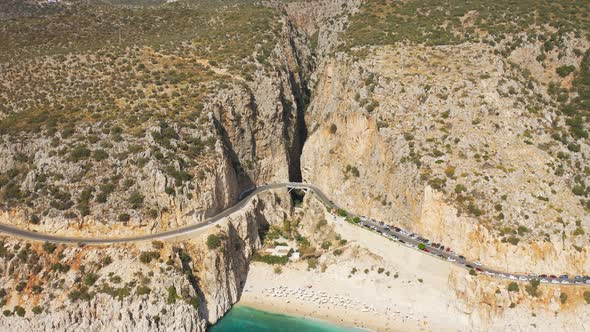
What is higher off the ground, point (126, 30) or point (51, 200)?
point (126, 30)

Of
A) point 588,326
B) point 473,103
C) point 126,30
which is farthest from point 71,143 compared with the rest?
point 588,326

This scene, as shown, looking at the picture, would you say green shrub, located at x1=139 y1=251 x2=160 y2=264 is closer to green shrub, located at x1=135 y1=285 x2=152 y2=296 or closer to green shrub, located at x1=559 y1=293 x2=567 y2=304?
green shrub, located at x1=135 y1=285 x2=152 y2=296

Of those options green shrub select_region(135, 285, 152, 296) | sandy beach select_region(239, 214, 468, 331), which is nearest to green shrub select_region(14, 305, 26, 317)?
green shrub select_region(135, 285, 152, 296)

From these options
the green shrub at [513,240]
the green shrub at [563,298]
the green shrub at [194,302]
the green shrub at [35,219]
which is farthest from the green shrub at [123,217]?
the green shrub at [563,298]

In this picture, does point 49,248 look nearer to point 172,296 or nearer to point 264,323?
point 172,296

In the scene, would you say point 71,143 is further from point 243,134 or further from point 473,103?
point 473,103

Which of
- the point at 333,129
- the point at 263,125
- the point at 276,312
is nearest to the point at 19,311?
the point at 276,312
